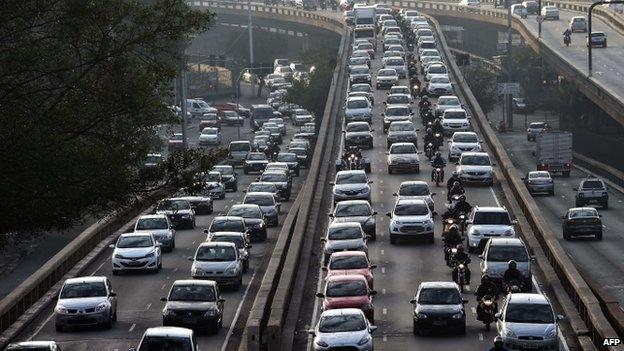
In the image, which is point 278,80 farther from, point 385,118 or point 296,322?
point 296,322

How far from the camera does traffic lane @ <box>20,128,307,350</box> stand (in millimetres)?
45844

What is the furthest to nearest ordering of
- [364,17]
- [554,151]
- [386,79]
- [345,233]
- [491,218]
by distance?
[364,17] → [386,79] → [554,151] → [491,218] → [345,233]

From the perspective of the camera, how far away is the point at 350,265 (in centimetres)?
4938

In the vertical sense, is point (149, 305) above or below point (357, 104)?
below

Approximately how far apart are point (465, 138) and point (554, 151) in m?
21.9

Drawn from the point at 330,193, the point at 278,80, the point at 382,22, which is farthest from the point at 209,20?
the point at 278,80

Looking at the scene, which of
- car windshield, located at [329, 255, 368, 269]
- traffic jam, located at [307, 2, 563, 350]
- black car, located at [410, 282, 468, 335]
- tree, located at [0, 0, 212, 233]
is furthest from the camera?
car windshield, located at [329, 255, 368, 269]

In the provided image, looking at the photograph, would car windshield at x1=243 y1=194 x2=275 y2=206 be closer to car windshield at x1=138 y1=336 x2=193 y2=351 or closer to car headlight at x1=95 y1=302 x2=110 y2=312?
car headlight at x1=95 y1=302 x2=110 y2=312

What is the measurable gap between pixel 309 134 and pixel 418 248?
5831cm

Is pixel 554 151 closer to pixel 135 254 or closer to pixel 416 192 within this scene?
pixel 416 192

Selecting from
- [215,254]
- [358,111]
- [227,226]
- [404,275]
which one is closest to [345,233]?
[404,275]

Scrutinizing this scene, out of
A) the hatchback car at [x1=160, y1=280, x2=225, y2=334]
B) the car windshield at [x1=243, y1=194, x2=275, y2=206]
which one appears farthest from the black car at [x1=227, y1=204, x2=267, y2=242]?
the hatchback car at [x1=160, y1=280, x2=225, y2=334]

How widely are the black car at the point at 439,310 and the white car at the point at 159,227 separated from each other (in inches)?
784

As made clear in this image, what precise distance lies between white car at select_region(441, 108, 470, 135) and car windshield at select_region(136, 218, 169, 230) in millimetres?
31493
